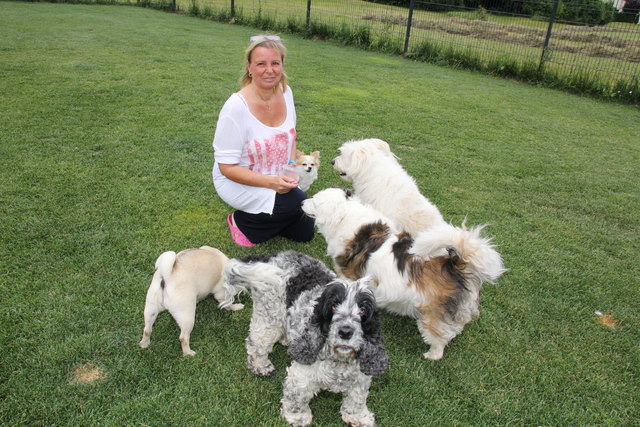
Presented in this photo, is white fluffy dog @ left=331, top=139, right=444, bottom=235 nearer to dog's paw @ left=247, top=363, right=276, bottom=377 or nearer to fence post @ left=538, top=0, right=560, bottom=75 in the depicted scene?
dog's paw @ left=247, top=363, right=276, bottom=377

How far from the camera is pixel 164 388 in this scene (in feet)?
7.99

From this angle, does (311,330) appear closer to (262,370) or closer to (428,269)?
(262,370)

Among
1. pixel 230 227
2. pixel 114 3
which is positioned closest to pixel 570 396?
pixel 230 227

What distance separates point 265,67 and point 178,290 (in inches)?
77.3

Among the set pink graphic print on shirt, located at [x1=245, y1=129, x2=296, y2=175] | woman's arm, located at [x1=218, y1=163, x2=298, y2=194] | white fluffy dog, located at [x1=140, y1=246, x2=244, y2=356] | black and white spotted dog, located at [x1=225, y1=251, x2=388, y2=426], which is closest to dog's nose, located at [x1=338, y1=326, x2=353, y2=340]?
black and white spotted dog, located at [x1=225, y1=251, x2=388, y2=426]

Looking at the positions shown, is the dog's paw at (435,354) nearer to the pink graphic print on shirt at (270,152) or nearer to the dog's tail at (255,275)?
the dog's tail at (255,275)

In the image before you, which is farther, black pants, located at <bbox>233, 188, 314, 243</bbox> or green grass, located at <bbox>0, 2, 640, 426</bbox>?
black pants, located at <bbox>233, 188, 314, 243</bbox>

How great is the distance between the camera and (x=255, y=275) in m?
2.32

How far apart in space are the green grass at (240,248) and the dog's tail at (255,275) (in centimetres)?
63

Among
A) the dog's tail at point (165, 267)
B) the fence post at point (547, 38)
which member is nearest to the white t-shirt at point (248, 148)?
the dog's tail at point (165, 267)

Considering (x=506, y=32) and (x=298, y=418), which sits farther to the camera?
(x=506, y=32)

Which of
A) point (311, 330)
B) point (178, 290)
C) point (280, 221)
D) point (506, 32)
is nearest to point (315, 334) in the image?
point (311, 330)

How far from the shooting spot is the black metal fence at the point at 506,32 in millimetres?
10812

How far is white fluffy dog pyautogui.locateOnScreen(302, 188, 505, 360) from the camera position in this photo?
260 cm
